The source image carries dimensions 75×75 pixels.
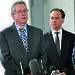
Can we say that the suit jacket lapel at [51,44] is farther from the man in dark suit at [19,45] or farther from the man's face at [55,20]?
the man in dark suit at [19,45]

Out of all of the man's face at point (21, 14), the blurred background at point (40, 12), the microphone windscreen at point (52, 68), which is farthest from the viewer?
the blurred background at point (40, 12)

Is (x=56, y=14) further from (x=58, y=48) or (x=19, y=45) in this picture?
(x=19, y=45)

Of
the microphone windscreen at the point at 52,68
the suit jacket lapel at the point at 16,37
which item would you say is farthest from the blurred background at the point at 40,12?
the microphone windscreen at the point at 52,68

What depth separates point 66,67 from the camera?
218cm

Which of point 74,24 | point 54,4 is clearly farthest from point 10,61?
point 74,24

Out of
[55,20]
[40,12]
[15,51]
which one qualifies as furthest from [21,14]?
[40,12]

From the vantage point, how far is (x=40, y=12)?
2818 mm

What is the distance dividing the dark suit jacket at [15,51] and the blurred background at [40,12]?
49cm

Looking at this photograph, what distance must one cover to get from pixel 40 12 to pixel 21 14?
3.51 feet

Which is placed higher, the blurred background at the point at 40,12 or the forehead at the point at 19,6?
the forehead at the point at 19,6

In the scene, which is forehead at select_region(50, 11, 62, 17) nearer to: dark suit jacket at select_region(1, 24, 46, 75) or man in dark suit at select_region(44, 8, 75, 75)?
man in dark suit at select_region(44, 8, 75, 75)

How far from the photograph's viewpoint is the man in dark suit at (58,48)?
2.16 meters

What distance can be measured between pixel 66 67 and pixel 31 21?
86cm

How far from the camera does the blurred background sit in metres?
2.40
